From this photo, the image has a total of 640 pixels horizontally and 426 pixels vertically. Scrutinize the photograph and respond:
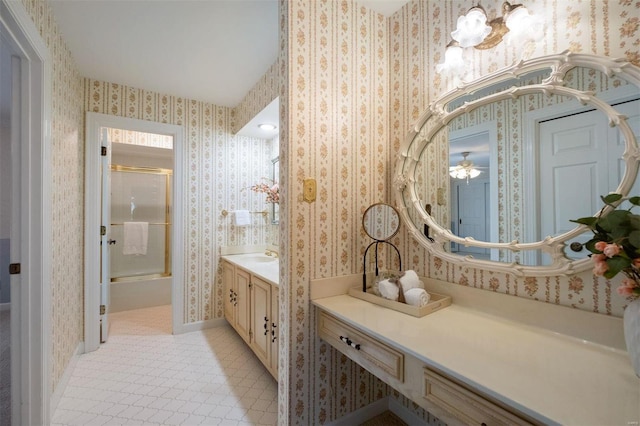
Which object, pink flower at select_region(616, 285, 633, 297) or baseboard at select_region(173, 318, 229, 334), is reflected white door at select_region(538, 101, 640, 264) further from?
baseboard at select_region(173, 318, 229, 334)

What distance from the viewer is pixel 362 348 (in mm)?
1175

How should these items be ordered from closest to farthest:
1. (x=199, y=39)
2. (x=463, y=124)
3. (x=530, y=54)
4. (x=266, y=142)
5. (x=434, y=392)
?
1. (x=434, y=392)
2. (x=530, y=54)
3. (x=463, y=124)
4. (x=199, y=39)
5. (x=266, y=142)

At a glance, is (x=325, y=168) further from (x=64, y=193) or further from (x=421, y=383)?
(x=64, y=193)

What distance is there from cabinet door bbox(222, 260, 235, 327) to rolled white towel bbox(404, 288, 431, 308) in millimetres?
1962

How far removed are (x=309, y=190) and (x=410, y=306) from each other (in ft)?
2.41

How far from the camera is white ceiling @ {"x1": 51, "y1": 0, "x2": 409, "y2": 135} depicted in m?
1.67

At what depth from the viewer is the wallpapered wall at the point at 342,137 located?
55.2 inches

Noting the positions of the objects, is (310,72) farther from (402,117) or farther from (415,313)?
(415,313)

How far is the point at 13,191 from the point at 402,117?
2.13 metres

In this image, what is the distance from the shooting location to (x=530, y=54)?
3.79ft

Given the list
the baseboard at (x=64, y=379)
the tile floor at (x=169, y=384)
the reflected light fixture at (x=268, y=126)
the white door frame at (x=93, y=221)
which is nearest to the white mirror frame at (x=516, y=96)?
the tile floor at (x=169, y=384)

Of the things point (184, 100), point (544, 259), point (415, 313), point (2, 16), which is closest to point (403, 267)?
point (415, 313)

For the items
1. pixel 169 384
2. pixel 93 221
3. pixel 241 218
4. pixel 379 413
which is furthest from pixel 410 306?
pixel 93 221

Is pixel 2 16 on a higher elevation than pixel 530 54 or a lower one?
higher
